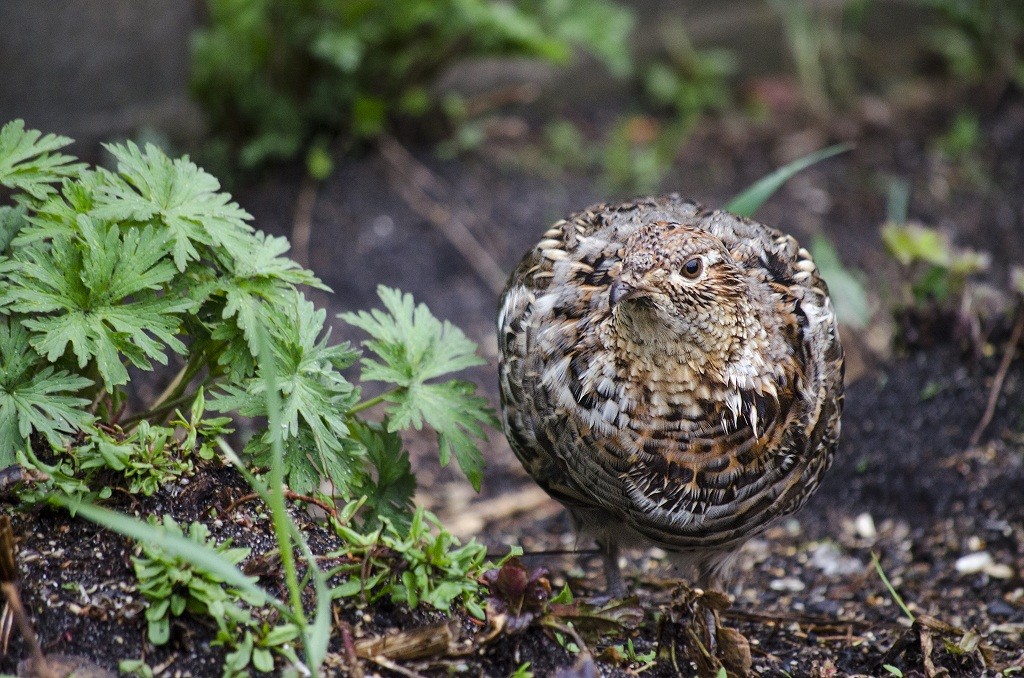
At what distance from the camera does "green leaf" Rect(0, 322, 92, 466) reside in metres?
2.15

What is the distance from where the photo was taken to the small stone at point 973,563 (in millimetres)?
3271

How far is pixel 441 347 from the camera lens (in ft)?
8.85

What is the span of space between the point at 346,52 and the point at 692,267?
2359 mm

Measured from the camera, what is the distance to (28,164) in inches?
92.8

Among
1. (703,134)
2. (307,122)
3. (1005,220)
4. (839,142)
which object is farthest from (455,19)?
(1005,220)

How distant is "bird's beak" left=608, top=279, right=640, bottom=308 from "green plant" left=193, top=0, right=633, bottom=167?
2280 mm

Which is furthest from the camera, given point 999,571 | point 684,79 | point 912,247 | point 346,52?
point 684,79

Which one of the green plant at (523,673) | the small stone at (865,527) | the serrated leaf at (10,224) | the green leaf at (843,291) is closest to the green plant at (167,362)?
the serrated leaf at (10,224)

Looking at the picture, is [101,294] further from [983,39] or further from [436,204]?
[983,39]

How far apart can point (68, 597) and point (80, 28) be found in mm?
2858

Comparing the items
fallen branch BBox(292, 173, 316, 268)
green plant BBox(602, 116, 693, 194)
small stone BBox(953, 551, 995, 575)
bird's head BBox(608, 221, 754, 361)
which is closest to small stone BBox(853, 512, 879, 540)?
small stone BBox(953, 551, 995, 575)

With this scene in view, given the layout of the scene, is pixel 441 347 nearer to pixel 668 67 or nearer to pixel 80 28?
pixel 80 28

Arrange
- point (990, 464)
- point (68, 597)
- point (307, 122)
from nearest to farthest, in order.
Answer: point (68, 597) < point (990, 464) < point (307, 122)

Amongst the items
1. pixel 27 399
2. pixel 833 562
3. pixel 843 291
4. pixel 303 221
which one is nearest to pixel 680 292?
pixel 27 399
